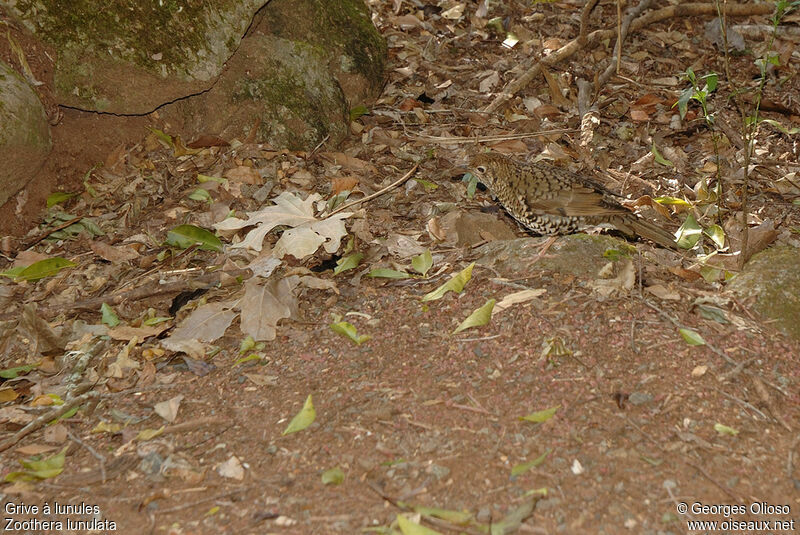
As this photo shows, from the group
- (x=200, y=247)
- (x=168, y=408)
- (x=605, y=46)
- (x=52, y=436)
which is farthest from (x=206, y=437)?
(x=605, y=46)

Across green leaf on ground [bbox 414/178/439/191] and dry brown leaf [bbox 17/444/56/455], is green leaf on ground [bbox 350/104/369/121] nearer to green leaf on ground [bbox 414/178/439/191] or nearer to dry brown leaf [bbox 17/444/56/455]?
green leaf on ground [bbox 414/178/439/191]

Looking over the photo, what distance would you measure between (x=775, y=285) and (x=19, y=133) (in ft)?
15.4

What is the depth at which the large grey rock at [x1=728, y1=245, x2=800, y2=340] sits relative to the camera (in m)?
3.62

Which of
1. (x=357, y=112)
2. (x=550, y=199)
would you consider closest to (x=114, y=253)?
(x=357, y=112)

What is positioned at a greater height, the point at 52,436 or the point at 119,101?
the point at 119,101

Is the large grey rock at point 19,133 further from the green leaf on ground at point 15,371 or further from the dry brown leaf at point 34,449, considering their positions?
the dry brown leaf at point 34,449

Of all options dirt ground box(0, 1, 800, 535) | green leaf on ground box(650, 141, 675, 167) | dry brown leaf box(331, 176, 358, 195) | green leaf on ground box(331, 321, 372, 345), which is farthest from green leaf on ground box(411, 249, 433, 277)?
green leaf on ground box(650, 141, 675, 167)

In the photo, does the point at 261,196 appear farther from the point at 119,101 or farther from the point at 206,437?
the point at 206,437

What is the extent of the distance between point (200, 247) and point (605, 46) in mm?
4691

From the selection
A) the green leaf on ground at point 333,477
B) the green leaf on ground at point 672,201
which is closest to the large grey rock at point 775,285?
the green leaf on ground at point 672,201

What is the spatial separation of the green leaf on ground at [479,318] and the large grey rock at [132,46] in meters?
3.09

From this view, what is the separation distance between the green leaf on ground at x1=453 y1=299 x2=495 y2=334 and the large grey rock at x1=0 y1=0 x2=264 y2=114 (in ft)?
10.1

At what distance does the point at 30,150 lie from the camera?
4.99 m

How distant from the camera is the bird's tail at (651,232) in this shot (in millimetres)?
4594
